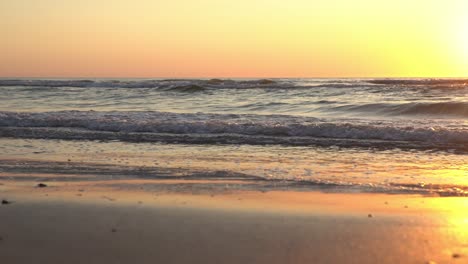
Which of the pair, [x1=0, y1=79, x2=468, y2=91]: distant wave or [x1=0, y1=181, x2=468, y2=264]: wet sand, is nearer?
[x1=0, y1=181, x2=468, y2=264]: wet sand

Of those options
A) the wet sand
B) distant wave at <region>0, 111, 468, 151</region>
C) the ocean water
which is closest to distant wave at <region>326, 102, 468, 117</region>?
the ocean water

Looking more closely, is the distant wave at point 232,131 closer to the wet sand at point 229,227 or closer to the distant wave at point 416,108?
the wet sand at point 229,227

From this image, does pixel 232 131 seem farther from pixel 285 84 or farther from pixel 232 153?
pixel 285 84

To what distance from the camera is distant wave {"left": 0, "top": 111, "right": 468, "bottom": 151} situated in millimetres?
11125

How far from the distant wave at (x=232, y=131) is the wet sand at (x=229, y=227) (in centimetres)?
506

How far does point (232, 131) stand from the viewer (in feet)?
41.5

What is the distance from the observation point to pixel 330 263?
3914 millimetres

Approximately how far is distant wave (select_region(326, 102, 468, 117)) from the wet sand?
13285 mm

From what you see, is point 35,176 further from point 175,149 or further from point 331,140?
point 331,140

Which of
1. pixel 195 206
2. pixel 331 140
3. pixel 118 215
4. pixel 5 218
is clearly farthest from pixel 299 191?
pixel 331 140

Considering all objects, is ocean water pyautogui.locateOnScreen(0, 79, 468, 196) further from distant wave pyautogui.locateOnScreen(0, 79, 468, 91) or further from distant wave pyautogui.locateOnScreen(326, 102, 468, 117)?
distant wave pyautogui.locateOnScreen(0, 79, 468, 91)

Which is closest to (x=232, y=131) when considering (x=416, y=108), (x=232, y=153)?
(x=232, y=153)

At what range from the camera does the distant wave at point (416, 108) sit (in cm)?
1861

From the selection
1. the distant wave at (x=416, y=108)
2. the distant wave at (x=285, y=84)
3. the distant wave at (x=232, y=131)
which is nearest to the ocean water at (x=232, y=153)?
the distant wave at (x=232, y=131)
